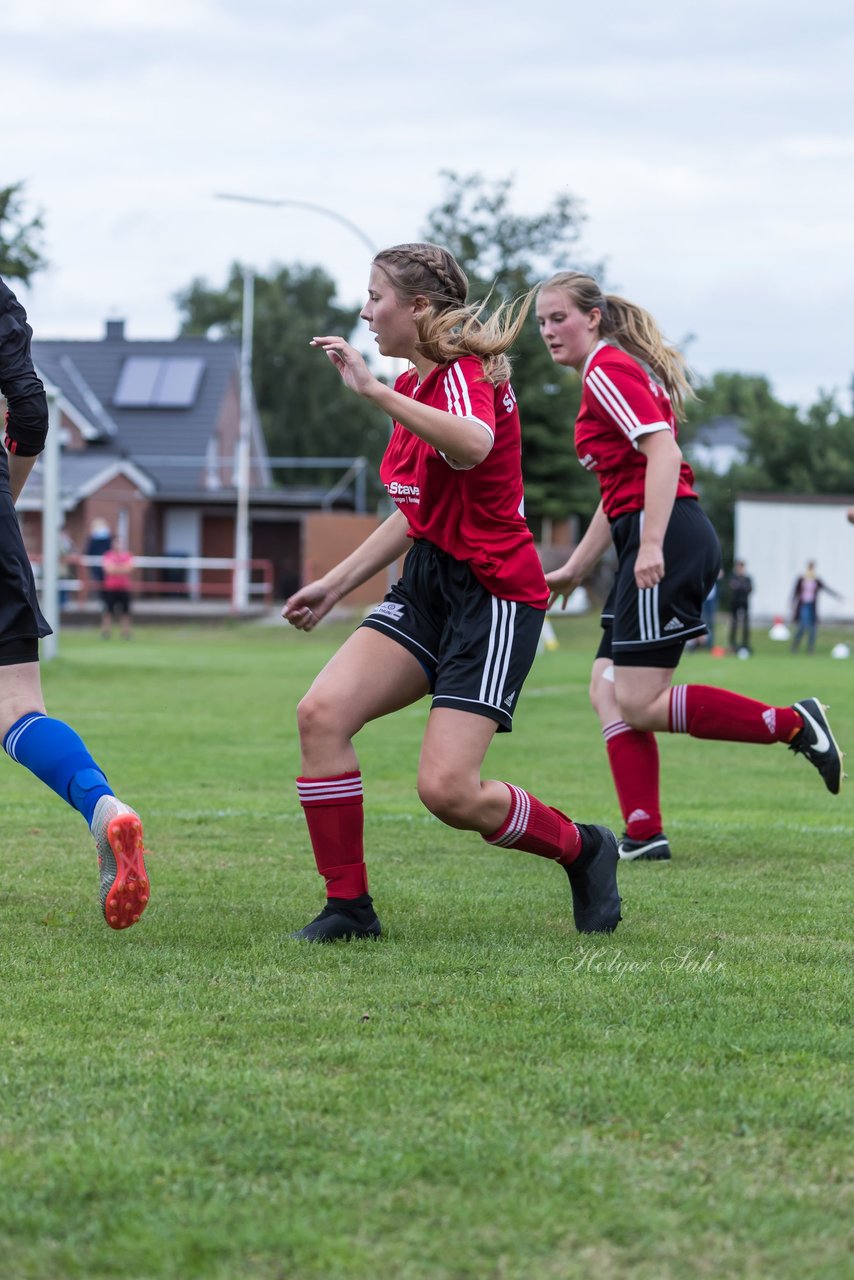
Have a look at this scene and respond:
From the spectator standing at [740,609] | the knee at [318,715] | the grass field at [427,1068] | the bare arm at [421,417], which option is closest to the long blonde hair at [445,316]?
the bare arm at [421,417]

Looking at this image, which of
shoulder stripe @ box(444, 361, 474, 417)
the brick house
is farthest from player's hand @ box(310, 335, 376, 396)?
the brick house

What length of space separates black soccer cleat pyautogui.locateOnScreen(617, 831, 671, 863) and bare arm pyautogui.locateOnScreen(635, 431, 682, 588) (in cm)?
117

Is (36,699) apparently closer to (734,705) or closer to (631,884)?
(631,884)

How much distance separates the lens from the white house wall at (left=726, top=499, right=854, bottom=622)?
141ft

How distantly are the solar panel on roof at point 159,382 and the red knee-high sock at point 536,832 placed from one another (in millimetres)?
54340

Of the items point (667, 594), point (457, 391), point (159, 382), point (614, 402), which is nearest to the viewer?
→ point (457, 391)

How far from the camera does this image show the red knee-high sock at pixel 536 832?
14.5ft

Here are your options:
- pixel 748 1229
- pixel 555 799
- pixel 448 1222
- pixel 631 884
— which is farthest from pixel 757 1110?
pixel 555 799

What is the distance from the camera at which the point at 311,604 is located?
4.73m

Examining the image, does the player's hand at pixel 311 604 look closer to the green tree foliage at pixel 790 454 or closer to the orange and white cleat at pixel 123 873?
the orange and white cleat at pixel 123 873

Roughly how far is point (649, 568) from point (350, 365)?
1.76 metres

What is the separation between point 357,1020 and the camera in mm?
3424

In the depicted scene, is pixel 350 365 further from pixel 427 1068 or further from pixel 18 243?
pixel 18 243

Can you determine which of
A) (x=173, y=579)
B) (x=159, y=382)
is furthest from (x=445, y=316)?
(x=159, y=382)
